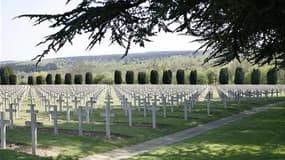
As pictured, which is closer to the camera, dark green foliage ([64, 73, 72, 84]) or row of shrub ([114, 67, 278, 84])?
row of shrub ([114, 67, 278, 84])

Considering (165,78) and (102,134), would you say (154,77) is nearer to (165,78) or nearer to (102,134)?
(165,78)

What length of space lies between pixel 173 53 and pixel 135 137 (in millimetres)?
168087

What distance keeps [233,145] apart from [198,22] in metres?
5.52

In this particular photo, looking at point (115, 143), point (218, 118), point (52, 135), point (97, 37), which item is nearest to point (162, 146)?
point (115, 143)

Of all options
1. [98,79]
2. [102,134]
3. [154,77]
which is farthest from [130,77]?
[102,134]

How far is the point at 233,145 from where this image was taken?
12383mm

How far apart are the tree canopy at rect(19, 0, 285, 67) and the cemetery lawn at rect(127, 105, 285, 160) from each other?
2765 millimetres

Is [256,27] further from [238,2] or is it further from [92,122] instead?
[92,122]

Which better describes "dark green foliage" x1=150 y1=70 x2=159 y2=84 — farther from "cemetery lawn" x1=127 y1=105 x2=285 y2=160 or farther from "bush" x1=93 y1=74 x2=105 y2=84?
"cemetery lawn" x1=127 y1=105 x2=285 y2=160

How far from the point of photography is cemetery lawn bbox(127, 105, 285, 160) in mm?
10719

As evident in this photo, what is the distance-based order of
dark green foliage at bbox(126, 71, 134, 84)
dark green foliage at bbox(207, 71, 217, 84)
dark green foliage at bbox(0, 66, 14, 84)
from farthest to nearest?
dark green foliage at bbox(0, 66, 14, 84) < dark green foliage at bbox(207, 71, 217, 84) < dark green foliage at bbox(126, 71, 134, 84)

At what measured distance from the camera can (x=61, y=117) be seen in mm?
19688

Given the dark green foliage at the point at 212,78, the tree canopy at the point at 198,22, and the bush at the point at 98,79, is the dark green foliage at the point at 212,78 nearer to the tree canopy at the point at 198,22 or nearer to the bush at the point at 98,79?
the bush at the point at 98,79

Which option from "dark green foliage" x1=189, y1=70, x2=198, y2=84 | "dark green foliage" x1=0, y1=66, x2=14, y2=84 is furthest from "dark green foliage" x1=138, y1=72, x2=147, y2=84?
"dark green foliage" x1=0, y1=66, x2=14, y2=84
